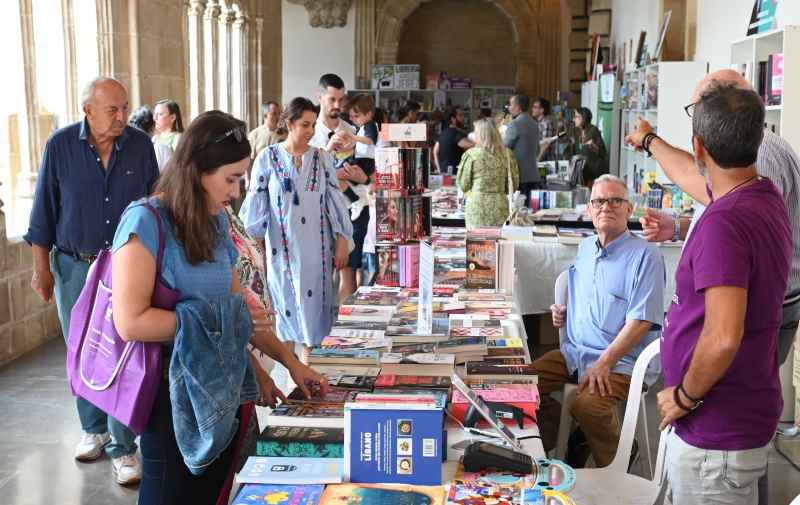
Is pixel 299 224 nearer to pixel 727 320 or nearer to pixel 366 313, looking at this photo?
pixel 366 313

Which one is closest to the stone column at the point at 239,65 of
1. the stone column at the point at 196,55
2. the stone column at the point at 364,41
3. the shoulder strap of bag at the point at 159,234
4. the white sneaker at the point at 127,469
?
the stone column at the point at 196,55

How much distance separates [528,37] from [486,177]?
46.4 feet

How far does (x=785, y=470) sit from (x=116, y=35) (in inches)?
243

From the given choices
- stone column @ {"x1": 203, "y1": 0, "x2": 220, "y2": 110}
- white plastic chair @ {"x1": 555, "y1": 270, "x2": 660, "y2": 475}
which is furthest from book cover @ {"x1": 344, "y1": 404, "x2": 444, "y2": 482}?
stone column @ {"x1": 203, "y1": 0, "x2": 220, "y2": 110}

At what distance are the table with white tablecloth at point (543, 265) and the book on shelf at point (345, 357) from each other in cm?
318

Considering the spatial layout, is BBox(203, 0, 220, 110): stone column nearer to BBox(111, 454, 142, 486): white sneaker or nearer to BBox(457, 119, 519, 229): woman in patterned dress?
BBox(457, 119, 519, 229): woman in patterned dress

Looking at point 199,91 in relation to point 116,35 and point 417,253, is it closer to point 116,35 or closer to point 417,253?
point 116,35

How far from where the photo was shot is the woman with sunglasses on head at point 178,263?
7.77 feet

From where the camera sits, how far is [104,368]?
2.47 m

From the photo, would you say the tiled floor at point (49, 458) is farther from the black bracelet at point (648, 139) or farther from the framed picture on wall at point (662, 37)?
the framed picture on wall at point (662, 37)

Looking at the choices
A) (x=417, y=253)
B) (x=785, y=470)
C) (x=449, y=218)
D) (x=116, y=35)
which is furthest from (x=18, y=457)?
(x=116, y=35)

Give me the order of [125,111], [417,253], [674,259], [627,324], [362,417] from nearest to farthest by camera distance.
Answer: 1. [362,417]
2. [627,324]
3. [125,111]
4. [417,253]
5. [674,259]

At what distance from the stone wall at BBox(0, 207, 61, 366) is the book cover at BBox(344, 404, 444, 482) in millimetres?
4534

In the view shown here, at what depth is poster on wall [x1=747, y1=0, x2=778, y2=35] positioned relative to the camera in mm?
6512
